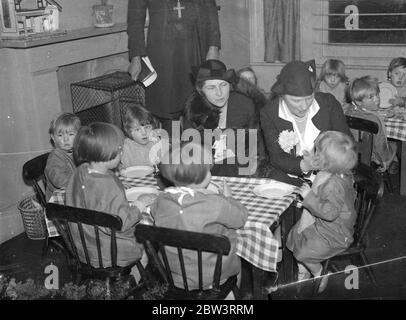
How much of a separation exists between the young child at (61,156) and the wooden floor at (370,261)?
24.4 inches

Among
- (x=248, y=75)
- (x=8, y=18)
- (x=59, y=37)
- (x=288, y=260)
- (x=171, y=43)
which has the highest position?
(x=8, y=18)

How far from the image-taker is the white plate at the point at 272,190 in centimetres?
272

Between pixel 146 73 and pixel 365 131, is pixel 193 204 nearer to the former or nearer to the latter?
pixel 365 131

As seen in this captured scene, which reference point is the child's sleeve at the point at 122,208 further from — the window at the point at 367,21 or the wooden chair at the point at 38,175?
the window at the point at 367,21

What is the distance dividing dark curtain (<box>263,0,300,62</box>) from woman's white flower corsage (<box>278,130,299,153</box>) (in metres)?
3.23

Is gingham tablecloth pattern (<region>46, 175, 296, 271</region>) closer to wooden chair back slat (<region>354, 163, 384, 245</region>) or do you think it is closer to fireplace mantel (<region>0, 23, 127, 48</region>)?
wooden chair back slat (<region>354, 163, 384, 245</region>)

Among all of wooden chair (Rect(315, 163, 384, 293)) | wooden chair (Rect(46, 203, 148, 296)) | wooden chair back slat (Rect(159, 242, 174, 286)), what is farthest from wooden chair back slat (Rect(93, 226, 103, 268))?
wooden chair (Rect(315, 163, 384, 293))

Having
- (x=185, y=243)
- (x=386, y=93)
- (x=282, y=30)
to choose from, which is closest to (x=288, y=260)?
(x=185, y=243)

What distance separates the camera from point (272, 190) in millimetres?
2795

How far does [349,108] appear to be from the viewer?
13.9 ft

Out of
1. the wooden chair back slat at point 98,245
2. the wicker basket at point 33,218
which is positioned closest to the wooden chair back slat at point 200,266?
the wooden chair back slat at point 98,245

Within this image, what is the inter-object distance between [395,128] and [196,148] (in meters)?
2.19

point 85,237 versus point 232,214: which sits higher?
point 232,214

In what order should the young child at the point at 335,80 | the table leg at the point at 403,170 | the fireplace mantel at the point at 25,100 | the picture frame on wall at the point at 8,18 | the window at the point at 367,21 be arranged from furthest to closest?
the window at the point at 367,21 < the young child at the point at 335,80 < the table leg at the point at 403,170 < the fireplace mantel at the point at 25,100 < the picture frame on wall at the point at 8,18
